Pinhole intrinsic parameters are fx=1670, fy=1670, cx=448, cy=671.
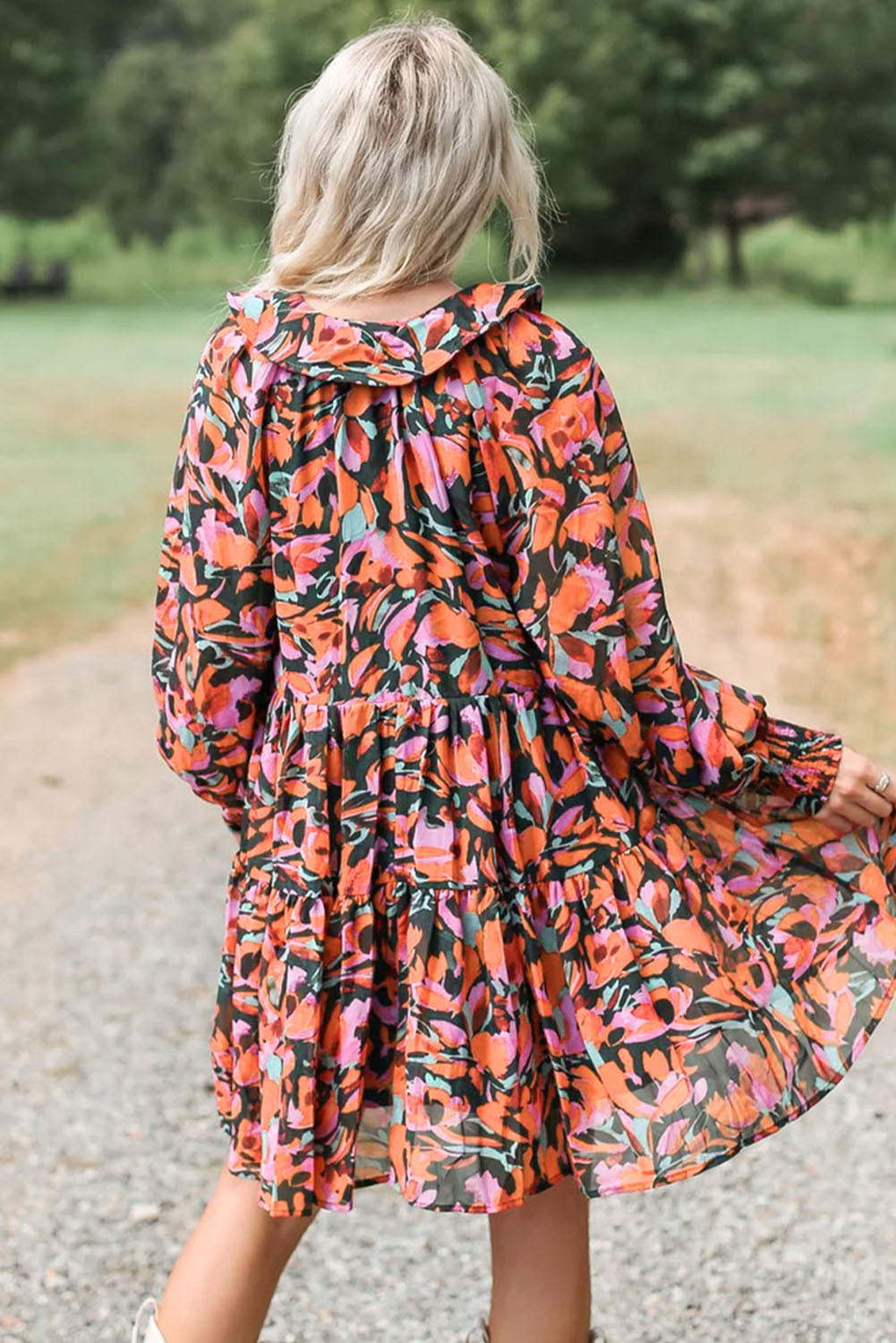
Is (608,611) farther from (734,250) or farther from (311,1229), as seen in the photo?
(734,250)

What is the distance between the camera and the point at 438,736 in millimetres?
1604

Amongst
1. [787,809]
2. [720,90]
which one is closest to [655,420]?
[720,90]

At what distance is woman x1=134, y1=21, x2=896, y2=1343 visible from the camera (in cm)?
155

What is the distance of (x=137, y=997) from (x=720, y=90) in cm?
2072

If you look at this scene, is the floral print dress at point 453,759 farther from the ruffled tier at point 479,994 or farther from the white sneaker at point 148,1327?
the white sneaker at point 148,1327

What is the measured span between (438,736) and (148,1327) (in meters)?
0.69

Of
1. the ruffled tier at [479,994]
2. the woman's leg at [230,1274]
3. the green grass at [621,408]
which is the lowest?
the green grass at [621,408]

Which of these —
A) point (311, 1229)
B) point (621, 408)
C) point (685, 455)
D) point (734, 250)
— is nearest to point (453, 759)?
point (311, 1229)

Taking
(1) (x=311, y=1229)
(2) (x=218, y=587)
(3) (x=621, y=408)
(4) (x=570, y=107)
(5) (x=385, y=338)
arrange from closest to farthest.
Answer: (5) (x=385, y=338) → (2) (x=218, y=587) → (1) (x=311, y=1229) → (3) (x=621, y=408) → (4) (x=570, y=107)

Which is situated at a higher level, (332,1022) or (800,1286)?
(332,1022)

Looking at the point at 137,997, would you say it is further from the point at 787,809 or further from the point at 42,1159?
the point at 787,809

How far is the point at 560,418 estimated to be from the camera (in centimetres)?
154

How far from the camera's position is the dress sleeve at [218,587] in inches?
62.3

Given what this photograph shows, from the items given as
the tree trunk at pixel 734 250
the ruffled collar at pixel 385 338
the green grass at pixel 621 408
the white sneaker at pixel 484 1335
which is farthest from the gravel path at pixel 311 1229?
the tree trunk at pixel 734 250
